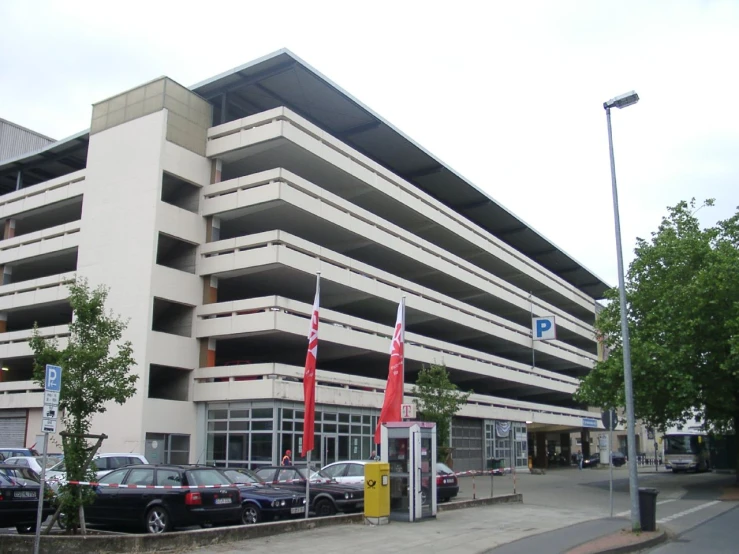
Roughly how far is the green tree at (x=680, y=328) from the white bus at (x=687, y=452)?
19.0 meters

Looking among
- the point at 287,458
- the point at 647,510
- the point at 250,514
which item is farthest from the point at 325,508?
the point at 287,458

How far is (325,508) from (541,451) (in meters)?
50.2

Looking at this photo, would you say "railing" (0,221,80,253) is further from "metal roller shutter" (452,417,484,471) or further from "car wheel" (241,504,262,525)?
"metal roller shutter" (452,417,484,471)

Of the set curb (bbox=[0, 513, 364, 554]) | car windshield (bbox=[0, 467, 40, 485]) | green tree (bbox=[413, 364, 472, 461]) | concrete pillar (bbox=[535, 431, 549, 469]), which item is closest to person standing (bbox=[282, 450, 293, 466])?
green tree (bbox=[413, 364, 472, 461])

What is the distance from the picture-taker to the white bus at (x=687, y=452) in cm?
5256

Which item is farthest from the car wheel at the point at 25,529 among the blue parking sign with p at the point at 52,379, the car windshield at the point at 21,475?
the blue parking sign with p at the point at 52,379

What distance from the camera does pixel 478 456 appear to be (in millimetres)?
49750

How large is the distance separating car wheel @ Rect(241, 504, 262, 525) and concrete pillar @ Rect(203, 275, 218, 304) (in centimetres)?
1832

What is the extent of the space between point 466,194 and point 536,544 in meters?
37.6

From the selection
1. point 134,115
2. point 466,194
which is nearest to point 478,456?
point 466,194

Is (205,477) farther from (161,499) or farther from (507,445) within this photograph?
(507,445)

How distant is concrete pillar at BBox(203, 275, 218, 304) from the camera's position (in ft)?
116

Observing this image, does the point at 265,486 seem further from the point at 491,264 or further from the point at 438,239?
the point at 491,264

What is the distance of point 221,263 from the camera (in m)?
34.8
